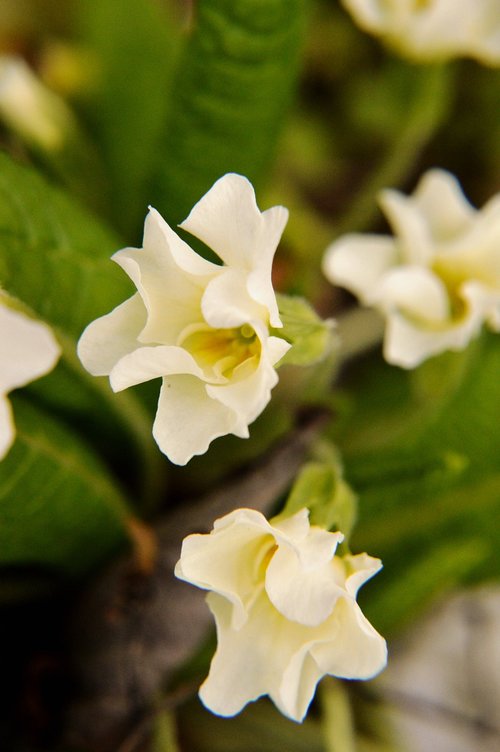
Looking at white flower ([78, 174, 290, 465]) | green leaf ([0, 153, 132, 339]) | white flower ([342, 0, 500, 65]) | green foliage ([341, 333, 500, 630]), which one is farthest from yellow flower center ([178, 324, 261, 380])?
white flower ([342, 0, 500, 65])

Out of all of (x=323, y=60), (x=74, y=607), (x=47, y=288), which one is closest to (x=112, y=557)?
(x=74, y=607)

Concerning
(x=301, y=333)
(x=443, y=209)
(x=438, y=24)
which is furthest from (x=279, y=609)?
(x=438, y=24)

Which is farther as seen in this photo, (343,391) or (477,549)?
(343,391)

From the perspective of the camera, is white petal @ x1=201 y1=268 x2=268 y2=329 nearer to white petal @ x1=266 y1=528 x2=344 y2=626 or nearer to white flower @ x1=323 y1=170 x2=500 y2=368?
white petal @ x1=266 y1=528 x2=344 y2=626

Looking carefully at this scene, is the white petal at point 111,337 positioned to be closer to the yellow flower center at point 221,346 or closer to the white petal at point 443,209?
the yellow flower center at point 221,346

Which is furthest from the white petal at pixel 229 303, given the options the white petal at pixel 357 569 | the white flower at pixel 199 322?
the white petal at pixel 357 569

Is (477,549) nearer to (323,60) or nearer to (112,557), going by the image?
(112,557)

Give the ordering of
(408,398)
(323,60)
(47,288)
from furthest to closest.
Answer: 1. (323,60)
2. (408,398)
3. (47,288)
